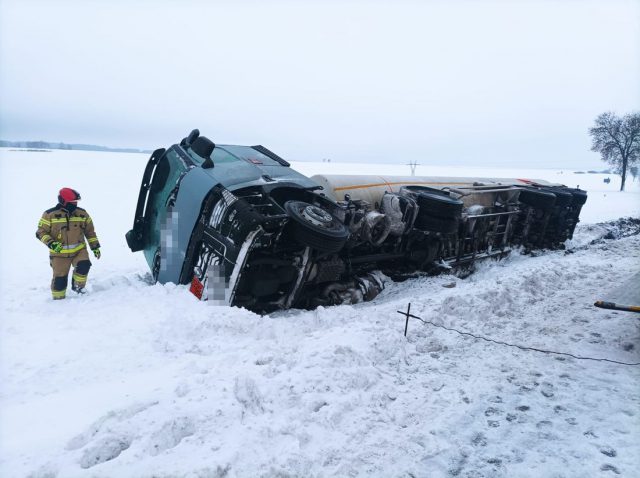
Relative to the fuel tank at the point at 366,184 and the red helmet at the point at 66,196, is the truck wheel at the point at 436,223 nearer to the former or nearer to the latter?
the fuel tank at the point at 366,184

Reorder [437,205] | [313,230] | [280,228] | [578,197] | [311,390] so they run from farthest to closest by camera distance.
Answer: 1. [578,197]
2. [437,205]
3. [280,228]
4. [313,230]
5. [311,390]

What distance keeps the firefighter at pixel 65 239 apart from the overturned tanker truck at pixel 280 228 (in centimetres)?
71

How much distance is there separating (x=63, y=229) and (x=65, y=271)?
62 centimetres

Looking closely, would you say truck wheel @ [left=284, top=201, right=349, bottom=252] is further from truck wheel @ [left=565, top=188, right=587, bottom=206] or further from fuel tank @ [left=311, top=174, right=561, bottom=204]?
truck wheel @ [left=565, top=188, right=587, bottom=206]

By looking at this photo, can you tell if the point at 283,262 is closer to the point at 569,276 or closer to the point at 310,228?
the point at 310,228

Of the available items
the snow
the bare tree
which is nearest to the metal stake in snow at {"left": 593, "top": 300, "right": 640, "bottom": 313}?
the snow

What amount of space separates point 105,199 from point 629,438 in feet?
60.3

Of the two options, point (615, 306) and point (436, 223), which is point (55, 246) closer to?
point (436, 223)

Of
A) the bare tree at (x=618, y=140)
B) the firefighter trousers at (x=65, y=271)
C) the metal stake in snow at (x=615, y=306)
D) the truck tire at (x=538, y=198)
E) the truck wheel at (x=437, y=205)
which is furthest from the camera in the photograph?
the bare tree at (x=618, y=140)

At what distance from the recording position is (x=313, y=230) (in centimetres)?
434

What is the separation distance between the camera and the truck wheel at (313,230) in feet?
14.3

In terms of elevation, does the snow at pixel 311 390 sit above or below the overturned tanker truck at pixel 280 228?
below

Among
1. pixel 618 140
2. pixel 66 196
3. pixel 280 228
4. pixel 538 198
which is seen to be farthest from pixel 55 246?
pixel 618 140

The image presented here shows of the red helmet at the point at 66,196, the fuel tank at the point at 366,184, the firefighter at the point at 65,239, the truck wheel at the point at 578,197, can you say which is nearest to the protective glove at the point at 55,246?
the firefighter at the point at 65,239
